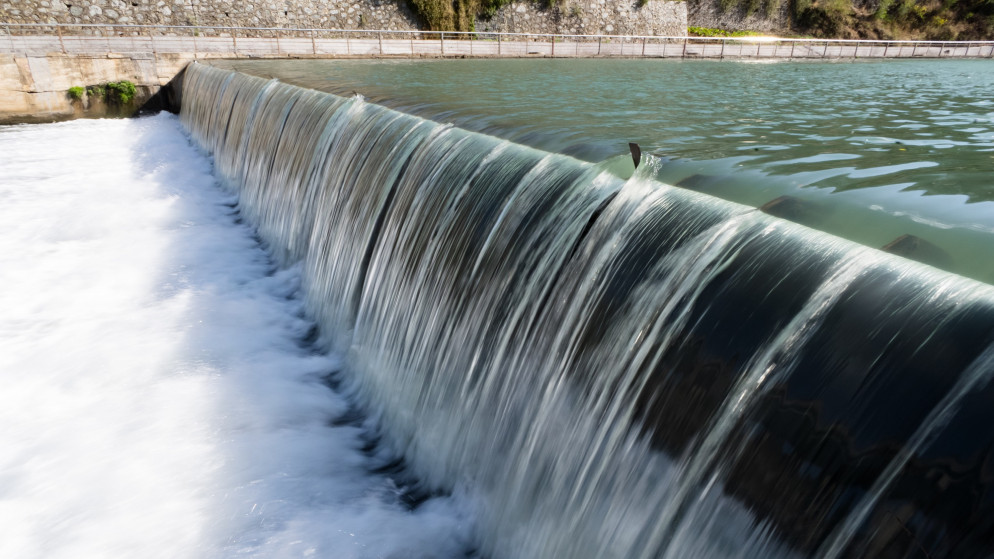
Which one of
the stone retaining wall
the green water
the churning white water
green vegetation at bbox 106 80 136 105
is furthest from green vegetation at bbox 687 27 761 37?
the churning white water

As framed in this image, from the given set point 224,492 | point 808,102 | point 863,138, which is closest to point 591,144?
point 863,138

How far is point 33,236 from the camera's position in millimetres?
7469

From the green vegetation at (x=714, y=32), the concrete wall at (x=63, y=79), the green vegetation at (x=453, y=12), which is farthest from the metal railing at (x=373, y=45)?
the green vegetation at (x=714, y=32)

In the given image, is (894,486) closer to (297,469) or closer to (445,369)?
(445,369)

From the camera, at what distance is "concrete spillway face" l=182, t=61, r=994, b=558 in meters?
1.70

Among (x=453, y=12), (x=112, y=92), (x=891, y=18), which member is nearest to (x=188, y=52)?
(x=112, y=92)

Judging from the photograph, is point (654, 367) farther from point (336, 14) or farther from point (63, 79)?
point (336, 14)

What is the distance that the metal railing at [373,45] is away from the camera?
18328mm

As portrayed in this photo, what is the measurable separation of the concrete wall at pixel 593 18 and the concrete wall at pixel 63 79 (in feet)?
53.2

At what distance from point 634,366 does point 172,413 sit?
326 centimetres

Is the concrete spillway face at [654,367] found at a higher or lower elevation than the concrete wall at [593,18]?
lower

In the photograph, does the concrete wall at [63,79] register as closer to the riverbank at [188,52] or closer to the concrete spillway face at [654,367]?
the riverbank at [188,52]

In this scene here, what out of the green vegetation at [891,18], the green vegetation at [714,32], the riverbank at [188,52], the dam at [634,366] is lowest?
the dam at [634,366]

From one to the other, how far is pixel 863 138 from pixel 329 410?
4.57 m
